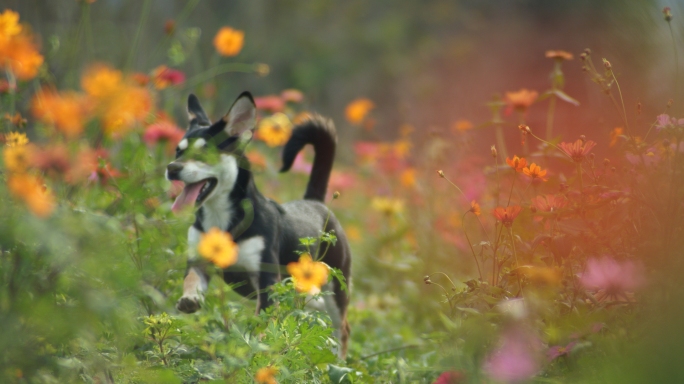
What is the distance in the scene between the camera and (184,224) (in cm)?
340

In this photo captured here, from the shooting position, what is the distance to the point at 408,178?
17.0 feet

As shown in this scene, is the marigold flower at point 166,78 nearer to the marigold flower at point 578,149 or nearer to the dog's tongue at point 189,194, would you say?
the dog's tongue at point 189,194

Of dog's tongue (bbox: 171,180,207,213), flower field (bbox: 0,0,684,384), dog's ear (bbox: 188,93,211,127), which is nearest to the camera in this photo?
flower field (bbox: 0,0,684,384)

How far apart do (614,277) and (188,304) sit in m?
1.59

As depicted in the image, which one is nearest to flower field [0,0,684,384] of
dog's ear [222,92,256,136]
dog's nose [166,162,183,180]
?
dog's nose [166,162,183,180]

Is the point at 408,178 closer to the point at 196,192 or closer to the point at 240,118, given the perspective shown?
the point at 240,118

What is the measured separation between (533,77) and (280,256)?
262 inches

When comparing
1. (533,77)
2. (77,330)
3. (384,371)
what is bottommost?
(533,77)

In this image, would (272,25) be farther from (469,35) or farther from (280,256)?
(280,256)

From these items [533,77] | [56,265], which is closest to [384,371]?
[56,265]

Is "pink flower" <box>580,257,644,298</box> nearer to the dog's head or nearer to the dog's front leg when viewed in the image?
the dog's front leg

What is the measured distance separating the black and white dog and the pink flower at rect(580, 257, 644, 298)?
1.53 meters

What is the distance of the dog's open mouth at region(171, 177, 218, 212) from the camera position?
3340mm

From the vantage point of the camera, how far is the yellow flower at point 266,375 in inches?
80.3
